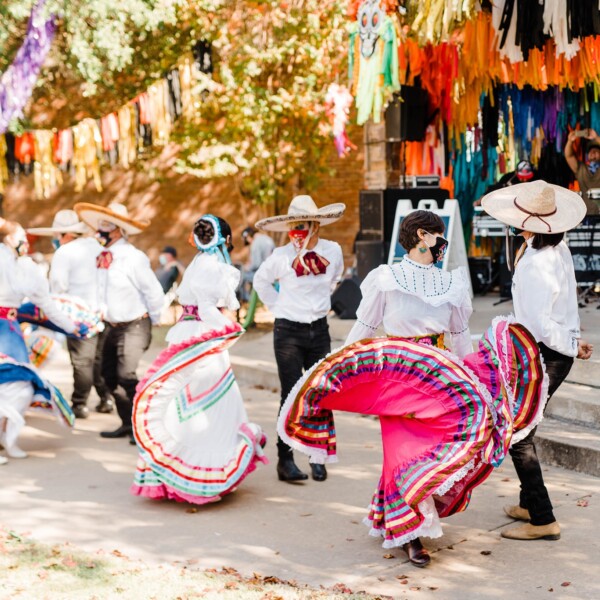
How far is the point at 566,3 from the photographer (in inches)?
317

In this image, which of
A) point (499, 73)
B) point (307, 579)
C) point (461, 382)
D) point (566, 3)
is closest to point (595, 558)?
point (461, 382)

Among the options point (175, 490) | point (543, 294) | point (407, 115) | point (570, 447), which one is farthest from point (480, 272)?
point (543, 294)

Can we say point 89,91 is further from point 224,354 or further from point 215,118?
point 224,354

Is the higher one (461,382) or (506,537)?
(461,382)

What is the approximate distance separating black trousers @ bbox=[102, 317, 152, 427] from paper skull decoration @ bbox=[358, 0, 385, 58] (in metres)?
4.17

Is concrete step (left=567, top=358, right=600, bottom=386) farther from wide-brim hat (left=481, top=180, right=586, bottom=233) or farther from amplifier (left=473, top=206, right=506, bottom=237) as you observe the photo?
amplifier (left=473, top=206, right=506, bottom=237)

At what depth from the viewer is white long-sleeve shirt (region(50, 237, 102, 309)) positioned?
925 cm

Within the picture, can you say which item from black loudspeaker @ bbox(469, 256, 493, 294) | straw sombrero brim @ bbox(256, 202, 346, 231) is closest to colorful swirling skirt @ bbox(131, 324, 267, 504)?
straw sombrero brim @ bbox(256, 202, 346, 231)

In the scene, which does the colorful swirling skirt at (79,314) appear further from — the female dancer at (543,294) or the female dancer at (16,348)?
the female dancer at (543,294)

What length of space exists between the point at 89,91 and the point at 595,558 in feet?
40.6

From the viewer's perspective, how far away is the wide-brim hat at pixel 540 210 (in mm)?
5289

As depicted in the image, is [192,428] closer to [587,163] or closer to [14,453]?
[14,453]

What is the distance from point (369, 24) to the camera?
10594mm

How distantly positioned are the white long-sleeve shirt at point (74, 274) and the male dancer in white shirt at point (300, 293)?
2846 millimetres
